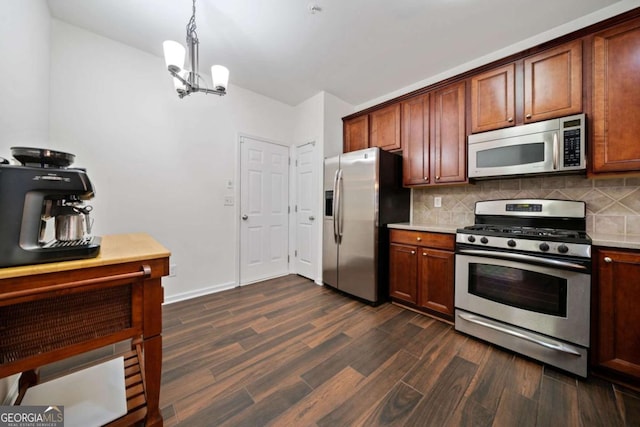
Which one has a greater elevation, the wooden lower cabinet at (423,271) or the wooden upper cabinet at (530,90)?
the wooden upper cabinet at (530,90)

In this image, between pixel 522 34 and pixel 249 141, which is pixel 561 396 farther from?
pixel 249 141

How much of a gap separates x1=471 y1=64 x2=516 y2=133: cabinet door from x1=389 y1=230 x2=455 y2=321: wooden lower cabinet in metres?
1.14

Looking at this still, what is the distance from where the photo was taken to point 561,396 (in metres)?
1.40

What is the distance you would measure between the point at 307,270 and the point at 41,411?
2.73m

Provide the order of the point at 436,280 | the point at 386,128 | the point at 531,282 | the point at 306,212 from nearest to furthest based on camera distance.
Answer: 1. the point at 531,282
2. the point at 436,280
3. the point at 386,128
4. the point at 306,212

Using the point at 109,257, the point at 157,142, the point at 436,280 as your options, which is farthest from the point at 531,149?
the point at 157,142

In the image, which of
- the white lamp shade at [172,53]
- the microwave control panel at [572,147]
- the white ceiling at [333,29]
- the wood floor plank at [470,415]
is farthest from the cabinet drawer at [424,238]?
the white lamp shade at [172,53]

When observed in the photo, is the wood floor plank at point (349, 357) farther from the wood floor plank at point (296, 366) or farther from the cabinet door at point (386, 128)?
the cabinet door at point (386, 128)

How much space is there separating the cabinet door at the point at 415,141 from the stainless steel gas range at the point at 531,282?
2.87 feet

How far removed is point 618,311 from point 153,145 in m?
4.08

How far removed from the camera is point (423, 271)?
2.41 meters

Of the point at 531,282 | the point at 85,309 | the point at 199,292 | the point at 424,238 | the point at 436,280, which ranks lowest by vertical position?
the point at 199,292

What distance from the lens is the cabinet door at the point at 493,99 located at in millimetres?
2125

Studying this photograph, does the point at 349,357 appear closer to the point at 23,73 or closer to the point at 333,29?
the point at 333,29
